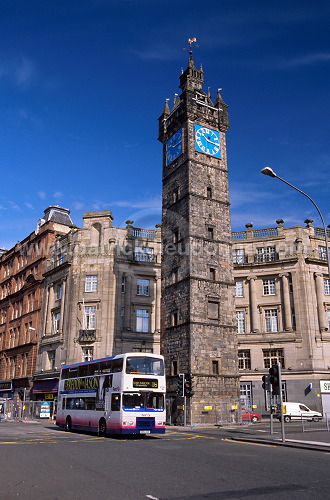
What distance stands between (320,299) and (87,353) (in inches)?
959

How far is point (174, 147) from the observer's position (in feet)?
140

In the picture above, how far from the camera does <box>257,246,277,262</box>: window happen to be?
50656mm

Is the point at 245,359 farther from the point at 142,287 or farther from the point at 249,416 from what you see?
the point at 142,287

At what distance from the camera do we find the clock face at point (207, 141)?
41284 mm

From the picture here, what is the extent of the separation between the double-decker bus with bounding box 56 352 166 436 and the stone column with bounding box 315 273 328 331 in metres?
28.7

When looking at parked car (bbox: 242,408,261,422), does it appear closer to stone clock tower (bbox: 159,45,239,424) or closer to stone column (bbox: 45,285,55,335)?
stone clock tower (bbox: 159,45,239,424)

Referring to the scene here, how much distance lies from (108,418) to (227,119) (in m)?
31.0

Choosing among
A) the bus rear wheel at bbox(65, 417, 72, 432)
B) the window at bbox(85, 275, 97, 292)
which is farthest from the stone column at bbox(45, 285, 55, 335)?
the bus rear wheel at bbox(65, 417, 72, 432)

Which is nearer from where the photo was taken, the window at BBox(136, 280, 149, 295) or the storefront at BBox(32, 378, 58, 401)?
the storefront at BBox(32, 378, 58, 401)

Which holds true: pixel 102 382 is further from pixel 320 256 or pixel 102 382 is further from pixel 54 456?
pixel 320 256

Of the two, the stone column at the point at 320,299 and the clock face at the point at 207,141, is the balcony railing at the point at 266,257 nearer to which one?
the stone column at the point at 320,299

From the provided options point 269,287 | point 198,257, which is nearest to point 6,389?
point 198,257

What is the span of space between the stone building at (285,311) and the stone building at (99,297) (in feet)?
31.8

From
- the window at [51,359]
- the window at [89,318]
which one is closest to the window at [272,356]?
the window at [89,318]
